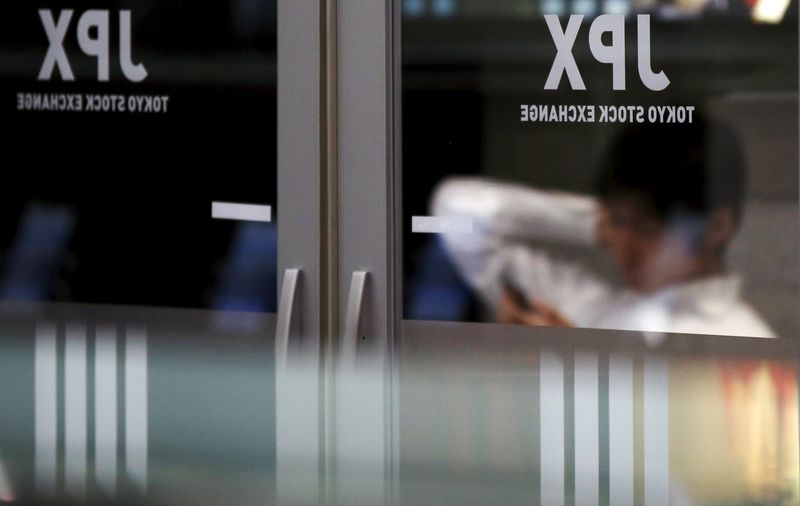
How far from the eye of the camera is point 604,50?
9.31 ft

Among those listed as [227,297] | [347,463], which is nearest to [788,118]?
[227,297]

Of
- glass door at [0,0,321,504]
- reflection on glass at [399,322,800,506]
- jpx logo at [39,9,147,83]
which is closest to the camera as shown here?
reflection on glass at [399,322,800,506]

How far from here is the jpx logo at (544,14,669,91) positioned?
9.18 feet

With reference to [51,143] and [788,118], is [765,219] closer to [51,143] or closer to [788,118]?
[788,118]

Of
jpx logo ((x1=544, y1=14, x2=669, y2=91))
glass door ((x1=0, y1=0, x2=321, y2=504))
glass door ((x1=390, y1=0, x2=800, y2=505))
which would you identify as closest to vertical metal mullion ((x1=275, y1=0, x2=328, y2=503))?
glass door ((x1=0, y1=0, x2=321, y2=504))

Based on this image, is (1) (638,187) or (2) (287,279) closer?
(1) (638,187)

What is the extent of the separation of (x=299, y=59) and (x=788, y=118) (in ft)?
3.47

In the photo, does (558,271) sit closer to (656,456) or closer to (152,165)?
(152,165)

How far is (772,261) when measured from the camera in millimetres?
2746

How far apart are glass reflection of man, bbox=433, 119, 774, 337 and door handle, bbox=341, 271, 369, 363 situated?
0.21 meters

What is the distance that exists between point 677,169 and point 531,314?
0.45 metres

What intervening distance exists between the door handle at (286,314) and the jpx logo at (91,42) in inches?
23.3

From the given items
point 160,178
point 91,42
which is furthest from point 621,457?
point 91,42

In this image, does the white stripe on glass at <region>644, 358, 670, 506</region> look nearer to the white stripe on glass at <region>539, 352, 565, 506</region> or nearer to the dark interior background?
the white stripe on glass at <region>539, 352, 565, 506</region>
